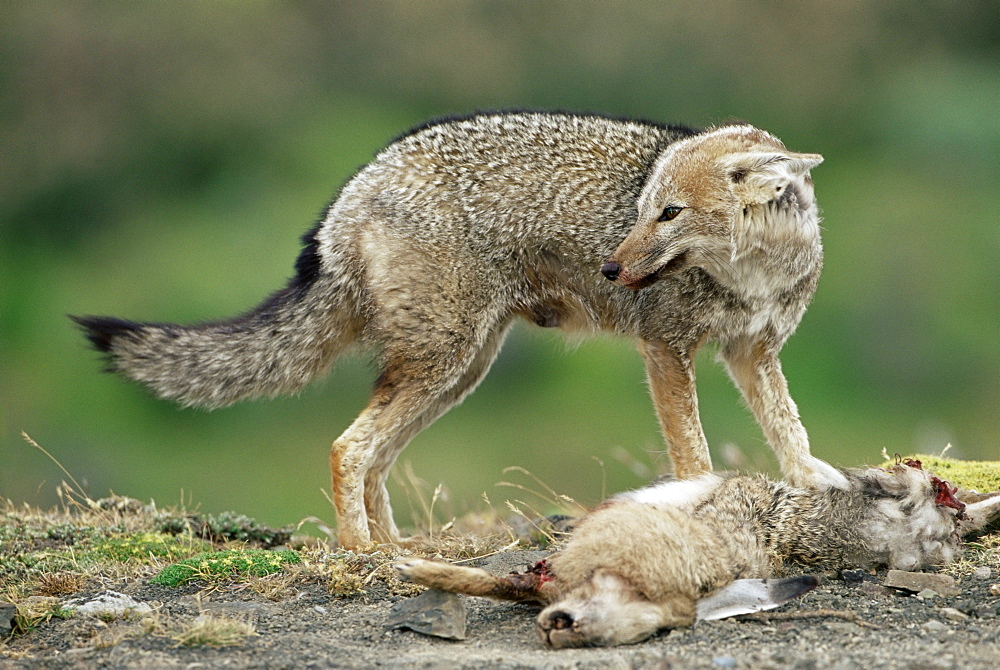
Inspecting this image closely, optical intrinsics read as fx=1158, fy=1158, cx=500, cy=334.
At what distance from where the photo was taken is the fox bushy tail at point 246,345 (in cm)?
680

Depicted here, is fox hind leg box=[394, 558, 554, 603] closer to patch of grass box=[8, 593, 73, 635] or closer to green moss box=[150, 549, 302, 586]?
green moss box=[150, 549, 302, 586]

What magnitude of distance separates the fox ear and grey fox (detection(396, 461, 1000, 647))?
5.37 feet

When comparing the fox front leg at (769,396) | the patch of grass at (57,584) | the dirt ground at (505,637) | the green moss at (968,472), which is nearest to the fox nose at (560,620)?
the dirt ground at (505,637)

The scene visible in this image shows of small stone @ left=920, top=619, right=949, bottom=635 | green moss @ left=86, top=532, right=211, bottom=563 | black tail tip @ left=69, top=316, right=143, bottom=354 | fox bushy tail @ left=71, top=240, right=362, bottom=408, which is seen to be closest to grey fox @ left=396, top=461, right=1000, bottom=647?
small stone @ left=920, top=619, right=949, bottom=635

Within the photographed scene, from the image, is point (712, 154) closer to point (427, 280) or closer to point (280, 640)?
point (427, 280)

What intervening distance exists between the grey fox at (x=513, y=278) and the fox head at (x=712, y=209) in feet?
0.03

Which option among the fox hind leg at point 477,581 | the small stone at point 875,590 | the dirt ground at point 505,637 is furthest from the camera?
the small stone at point 875,590

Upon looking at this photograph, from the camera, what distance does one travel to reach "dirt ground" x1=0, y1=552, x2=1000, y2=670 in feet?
13.9

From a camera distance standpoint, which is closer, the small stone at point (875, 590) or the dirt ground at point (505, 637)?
the dirt ground at point (505, 637)

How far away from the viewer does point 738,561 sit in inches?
199

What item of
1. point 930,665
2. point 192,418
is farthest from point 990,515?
point 192,418

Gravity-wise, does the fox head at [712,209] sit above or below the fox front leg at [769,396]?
above

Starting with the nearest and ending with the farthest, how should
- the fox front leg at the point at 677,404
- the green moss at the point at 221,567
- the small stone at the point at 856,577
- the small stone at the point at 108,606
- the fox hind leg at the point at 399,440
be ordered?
the small stone at the point at 108,606
the small stone at the point at 856,577
the green moss at the point at 221,567
the fox front leg at the point at 677,404
the fox hind leg at the point at 399,440

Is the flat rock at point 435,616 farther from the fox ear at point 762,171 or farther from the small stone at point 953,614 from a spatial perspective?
the fox ear at point 762,171
